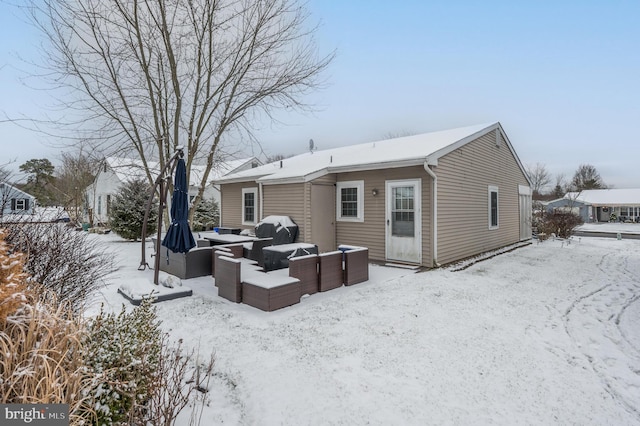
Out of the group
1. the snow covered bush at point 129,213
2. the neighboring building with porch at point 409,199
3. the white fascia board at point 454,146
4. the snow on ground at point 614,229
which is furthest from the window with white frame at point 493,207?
the snow on ground at point 614,229

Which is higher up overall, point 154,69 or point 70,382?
point 154,69

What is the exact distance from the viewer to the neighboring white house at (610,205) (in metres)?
35.0

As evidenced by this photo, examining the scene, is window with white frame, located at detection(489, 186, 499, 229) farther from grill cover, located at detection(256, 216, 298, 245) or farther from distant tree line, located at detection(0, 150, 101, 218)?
distant tree line, located at detection(0, 150, 101, 218)

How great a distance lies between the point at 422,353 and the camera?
11.5 feet

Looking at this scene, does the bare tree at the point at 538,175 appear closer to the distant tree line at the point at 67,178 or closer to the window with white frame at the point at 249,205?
the window with white frame at the point at 249,205

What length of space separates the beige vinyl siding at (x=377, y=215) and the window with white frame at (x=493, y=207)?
4.30m

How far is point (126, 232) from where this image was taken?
1329cm

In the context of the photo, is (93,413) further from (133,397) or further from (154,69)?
(154,69)

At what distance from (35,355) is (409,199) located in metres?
7.71

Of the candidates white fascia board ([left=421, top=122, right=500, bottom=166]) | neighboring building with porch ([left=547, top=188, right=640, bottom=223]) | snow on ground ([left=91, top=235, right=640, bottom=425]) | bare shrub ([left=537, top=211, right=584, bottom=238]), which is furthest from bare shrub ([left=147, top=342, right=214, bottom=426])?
neighboring building with porch ([left=547, top=188, right=640, bottom=223])

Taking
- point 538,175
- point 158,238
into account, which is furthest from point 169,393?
point 538,175

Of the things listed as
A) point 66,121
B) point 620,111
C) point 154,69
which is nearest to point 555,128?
point 620,111

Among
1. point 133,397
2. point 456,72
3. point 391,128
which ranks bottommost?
point 133,397

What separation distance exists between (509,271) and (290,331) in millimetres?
6154
